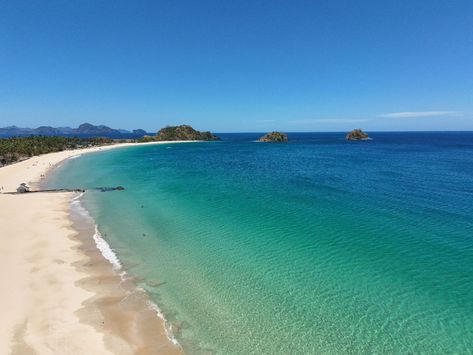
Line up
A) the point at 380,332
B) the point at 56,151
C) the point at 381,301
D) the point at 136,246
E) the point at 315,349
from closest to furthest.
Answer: the point at 315,349
the point at 380,332
the point at 381,301
the point at 136,246
the point at 56,151

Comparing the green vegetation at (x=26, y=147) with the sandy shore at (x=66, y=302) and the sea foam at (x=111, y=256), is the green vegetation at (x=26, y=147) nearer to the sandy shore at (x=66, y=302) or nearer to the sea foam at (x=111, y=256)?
the sea foam at (x=111, y=256)

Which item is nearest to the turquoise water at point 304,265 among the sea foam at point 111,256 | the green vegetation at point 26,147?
the sea foam at point 111,256

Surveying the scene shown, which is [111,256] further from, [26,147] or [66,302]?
[26,147]

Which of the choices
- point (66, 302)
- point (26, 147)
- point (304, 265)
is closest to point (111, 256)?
point (66, 302)

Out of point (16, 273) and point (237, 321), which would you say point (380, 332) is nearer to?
point (237, 321)

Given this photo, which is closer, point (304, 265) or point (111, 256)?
point (304, 265)

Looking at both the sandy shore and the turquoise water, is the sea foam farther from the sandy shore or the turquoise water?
the turquoise water

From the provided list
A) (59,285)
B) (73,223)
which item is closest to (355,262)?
(59,285)
